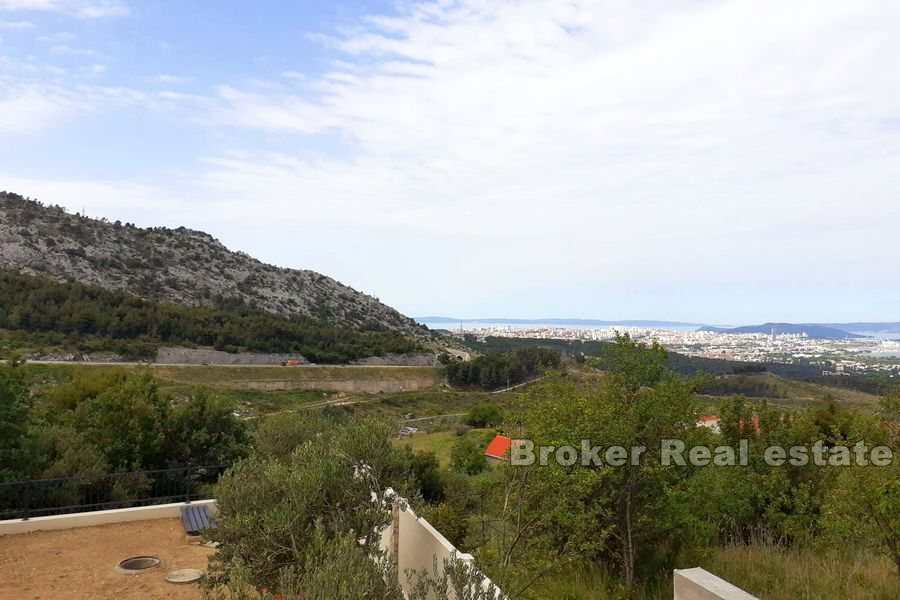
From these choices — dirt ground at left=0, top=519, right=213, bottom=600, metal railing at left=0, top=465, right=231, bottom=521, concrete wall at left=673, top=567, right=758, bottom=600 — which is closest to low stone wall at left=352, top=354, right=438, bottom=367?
metal railing at left=0, top=465, right=231, bottom=521

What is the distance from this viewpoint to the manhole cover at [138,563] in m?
8.43

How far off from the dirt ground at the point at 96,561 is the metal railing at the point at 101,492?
849mm

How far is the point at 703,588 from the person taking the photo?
4453mm

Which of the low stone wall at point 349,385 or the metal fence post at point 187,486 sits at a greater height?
the metal fence post at point 187,486

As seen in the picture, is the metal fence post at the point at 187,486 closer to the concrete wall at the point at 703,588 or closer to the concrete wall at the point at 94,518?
the concrete wall at the point at 94,518

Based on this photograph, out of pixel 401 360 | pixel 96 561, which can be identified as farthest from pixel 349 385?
pixel 96 561

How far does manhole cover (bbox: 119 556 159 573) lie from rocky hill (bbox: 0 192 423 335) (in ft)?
245

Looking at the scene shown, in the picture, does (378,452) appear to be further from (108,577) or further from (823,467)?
(823,467)

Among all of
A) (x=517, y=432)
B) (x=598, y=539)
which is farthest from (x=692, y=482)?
(x=517, y=432)

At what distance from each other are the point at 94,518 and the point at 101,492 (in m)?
1.54

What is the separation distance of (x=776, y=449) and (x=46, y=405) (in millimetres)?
17421

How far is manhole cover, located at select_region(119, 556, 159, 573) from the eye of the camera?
8.43m

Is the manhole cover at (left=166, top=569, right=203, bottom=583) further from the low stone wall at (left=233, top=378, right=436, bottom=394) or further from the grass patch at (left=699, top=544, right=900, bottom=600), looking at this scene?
the low stone wall at (left=233, top=378, right=436, bottom=394)

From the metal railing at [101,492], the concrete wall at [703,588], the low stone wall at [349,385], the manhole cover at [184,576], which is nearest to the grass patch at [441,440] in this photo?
the metal railing at [101,492]
